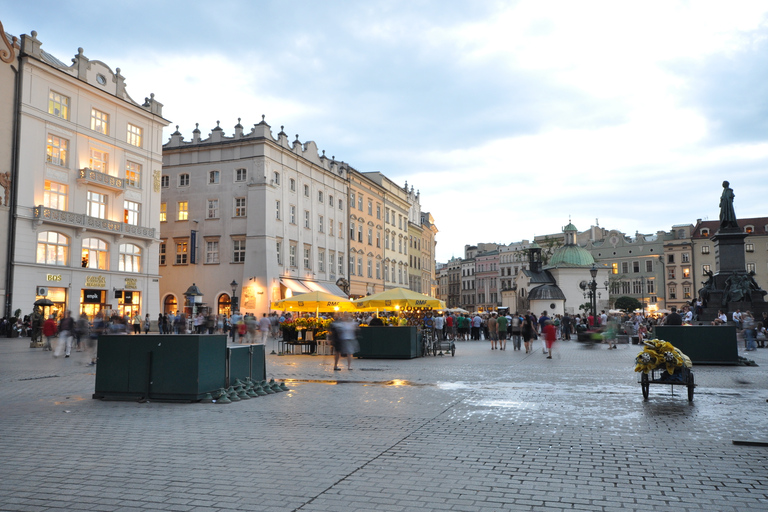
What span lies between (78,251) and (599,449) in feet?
121

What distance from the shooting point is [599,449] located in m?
7.31

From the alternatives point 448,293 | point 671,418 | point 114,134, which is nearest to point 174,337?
point 671,418

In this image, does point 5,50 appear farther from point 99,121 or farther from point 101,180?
point 99,121

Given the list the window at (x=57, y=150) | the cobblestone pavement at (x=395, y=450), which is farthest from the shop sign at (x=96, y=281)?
the cobblestone pavement at (x=395, y=450)

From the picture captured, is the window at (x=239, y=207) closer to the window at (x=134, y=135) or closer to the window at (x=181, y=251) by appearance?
the window at (x=181, y=251)

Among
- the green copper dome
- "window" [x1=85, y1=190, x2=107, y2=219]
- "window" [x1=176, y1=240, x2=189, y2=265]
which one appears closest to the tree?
the green copper dome

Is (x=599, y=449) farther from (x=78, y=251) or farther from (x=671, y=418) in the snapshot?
(x=78, y=251)

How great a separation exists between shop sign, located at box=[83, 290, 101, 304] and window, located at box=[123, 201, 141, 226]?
17.9 feet

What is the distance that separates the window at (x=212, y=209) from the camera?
49406 mm

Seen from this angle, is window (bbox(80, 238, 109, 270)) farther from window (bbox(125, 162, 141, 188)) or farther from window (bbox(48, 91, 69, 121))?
window (bbox(48, 91, 69, 121))

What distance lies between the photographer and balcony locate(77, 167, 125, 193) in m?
38.1

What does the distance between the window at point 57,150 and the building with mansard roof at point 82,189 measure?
58 millimetres

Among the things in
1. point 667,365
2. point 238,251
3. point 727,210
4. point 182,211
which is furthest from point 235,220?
point 667,365

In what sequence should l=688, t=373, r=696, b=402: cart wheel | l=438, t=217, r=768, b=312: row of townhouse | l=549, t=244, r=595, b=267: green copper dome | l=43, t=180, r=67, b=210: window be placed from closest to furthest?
l=688, t=373, r=696, b=402: cart wheel
l=43, t=180, r=67, b=210: window
l=549, t=244, r=595, b=267: green copper dome
l=438, t=217, r=768, b=312: row of townhouse
